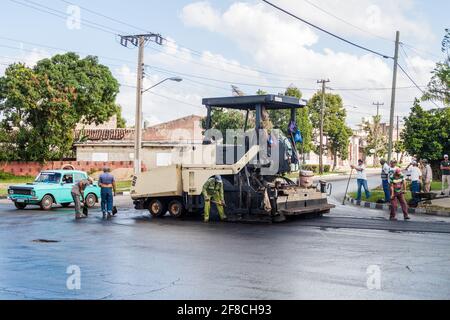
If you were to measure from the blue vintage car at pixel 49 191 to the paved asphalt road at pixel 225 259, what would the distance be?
200 inches

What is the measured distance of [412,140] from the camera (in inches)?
1709

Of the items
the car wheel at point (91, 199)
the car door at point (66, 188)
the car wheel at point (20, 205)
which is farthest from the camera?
the car wheel at point (91, 199)

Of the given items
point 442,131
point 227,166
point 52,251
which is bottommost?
point 52,251

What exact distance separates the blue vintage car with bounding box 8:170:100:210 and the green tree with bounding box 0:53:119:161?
22157mm

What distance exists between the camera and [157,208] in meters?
18.6

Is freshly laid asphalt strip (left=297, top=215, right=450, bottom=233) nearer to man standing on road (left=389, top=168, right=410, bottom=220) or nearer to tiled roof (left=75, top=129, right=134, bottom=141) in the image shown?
man standing on road (left=389, top=168, right=410, bottom=220)

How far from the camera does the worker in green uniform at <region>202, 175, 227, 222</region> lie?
1673 centimetres

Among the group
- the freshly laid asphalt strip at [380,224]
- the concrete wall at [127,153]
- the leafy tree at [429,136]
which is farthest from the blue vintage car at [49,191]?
the concrete wall at [127,153]

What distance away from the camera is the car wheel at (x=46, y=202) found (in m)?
21.9

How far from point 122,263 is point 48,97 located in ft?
120

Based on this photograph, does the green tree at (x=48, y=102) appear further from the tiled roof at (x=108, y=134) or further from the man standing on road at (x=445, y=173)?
the man standing on road at (x=445, y=173)
